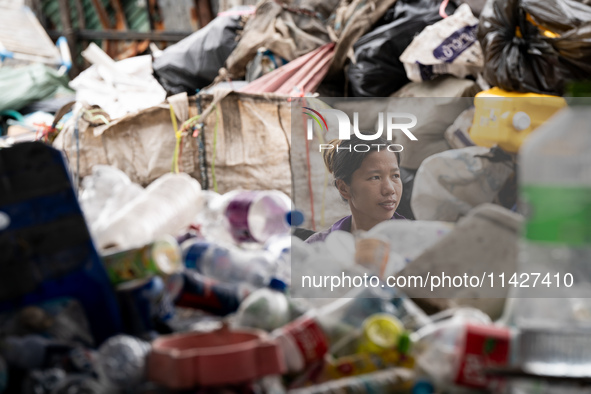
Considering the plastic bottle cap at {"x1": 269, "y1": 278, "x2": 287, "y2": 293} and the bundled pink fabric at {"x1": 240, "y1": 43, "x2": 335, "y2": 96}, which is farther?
the bundled pink fabric at {"x1": 240, "y1": 43, "x2": 335, "y2": 96}

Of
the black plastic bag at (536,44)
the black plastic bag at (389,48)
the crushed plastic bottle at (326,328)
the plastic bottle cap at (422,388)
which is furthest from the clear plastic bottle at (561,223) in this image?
the black plastic bag at (389,48)

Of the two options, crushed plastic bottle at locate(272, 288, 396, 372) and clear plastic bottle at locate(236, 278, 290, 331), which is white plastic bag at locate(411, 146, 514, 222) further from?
clear plastic bottle at locate(236, 278, 290, 331)

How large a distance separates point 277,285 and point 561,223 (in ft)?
1.87

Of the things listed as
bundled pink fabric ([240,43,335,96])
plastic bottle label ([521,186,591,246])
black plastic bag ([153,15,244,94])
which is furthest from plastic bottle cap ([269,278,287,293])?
black plastic bag ([153,15,244,94])

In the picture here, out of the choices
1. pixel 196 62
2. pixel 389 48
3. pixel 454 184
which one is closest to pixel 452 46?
pixel 389 48

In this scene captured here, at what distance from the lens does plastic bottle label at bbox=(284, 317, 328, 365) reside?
1.11 m

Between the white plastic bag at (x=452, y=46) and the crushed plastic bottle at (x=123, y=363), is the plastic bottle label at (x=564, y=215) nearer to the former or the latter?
the crushed plastic bottle at (x=123, y=363)

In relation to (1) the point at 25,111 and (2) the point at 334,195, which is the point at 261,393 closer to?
(2) the point at 334,195

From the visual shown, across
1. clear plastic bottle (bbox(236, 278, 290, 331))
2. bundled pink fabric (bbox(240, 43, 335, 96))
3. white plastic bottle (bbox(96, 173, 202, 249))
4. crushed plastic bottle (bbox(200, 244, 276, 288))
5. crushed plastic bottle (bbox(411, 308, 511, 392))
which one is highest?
bundled pink fabric (bbox(240, 43, 335, 96))

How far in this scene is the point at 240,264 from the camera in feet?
4.46

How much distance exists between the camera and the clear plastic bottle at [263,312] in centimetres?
118

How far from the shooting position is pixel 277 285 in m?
1.34

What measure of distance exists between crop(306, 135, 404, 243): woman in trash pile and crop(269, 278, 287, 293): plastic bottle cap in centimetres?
92

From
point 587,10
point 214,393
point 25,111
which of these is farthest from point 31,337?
point 25,111
